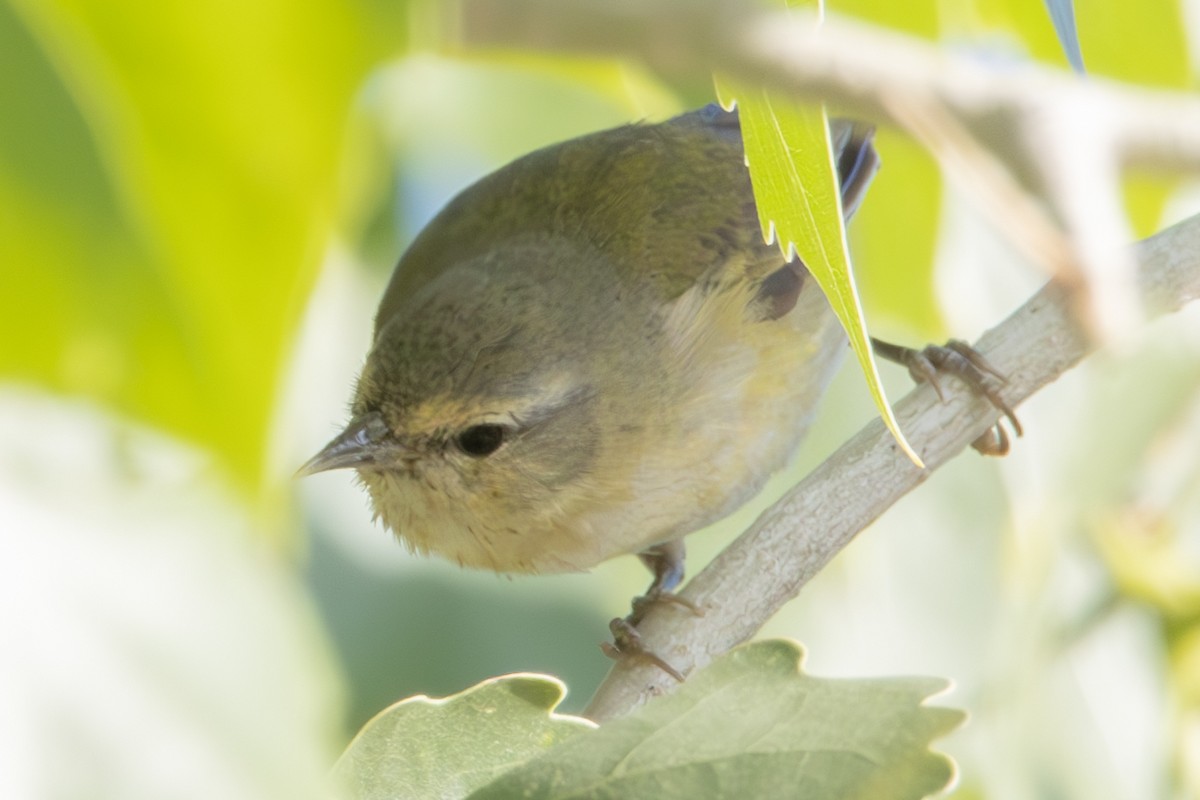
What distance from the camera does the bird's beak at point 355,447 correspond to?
2506 mm

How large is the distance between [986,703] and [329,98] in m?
1.95

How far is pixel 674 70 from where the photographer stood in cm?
99

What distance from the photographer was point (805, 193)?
0.98 metres

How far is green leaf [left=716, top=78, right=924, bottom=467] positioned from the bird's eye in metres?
1.61

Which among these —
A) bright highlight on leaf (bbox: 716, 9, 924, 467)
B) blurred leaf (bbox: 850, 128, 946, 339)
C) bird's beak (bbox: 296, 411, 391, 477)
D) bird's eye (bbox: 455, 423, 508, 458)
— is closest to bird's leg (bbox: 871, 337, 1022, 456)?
blurred leaf (bbox: 850, 128, 946, 339)

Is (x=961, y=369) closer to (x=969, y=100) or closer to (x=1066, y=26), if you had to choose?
(x=969, y=100)

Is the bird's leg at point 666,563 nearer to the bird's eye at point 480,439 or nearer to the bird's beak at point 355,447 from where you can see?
the bird's eye at point 480,439

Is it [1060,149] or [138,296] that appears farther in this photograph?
[1060,149]

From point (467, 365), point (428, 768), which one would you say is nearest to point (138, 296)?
point (428, 768)

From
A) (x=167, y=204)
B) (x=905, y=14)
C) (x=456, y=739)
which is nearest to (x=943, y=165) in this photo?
(x=905, y=14)

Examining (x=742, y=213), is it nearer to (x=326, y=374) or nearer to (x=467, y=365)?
(x=467, y=365)

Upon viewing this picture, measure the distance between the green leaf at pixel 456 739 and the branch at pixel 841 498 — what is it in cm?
57

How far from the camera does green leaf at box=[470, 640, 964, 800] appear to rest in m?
1.14

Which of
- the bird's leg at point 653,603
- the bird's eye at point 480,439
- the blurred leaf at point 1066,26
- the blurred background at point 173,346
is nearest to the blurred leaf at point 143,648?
the blurred background at point 173,346
